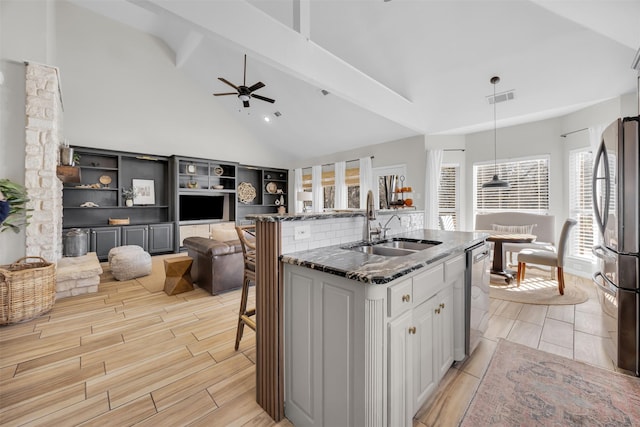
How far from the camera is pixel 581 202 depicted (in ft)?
15.0

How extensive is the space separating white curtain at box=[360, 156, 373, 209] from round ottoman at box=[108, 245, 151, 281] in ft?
15.7

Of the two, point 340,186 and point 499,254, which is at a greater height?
point 340,186

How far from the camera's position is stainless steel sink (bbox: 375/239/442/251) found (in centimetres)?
216

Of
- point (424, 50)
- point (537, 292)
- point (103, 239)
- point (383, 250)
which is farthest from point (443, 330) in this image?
point (103, 239)

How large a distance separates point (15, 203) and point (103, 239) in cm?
279

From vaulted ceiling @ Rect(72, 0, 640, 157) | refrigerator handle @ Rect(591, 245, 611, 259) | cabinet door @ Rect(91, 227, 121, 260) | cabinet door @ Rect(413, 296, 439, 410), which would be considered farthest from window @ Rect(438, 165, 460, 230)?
cabinet door @ Rect(91, 227, 121, 260)

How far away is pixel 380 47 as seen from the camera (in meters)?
3.96

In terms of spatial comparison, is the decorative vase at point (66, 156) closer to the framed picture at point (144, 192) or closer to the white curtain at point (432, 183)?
the framed picture at point (144, 192)

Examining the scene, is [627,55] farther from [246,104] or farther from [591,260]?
[246,104]

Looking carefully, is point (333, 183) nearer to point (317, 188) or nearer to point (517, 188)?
point (317, 188)

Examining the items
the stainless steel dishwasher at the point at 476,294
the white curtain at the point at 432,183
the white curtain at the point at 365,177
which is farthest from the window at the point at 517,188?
the stainless steel dishwasher at the point at 476,294

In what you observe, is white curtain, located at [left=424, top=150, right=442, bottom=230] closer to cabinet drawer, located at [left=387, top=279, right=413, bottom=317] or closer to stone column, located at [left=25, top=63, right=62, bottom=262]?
cabinet drawer, located at [left=387, top=279, right=413, bottom=317]

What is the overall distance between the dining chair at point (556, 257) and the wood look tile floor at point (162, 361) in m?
0.48

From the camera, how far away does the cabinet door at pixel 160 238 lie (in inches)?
242
